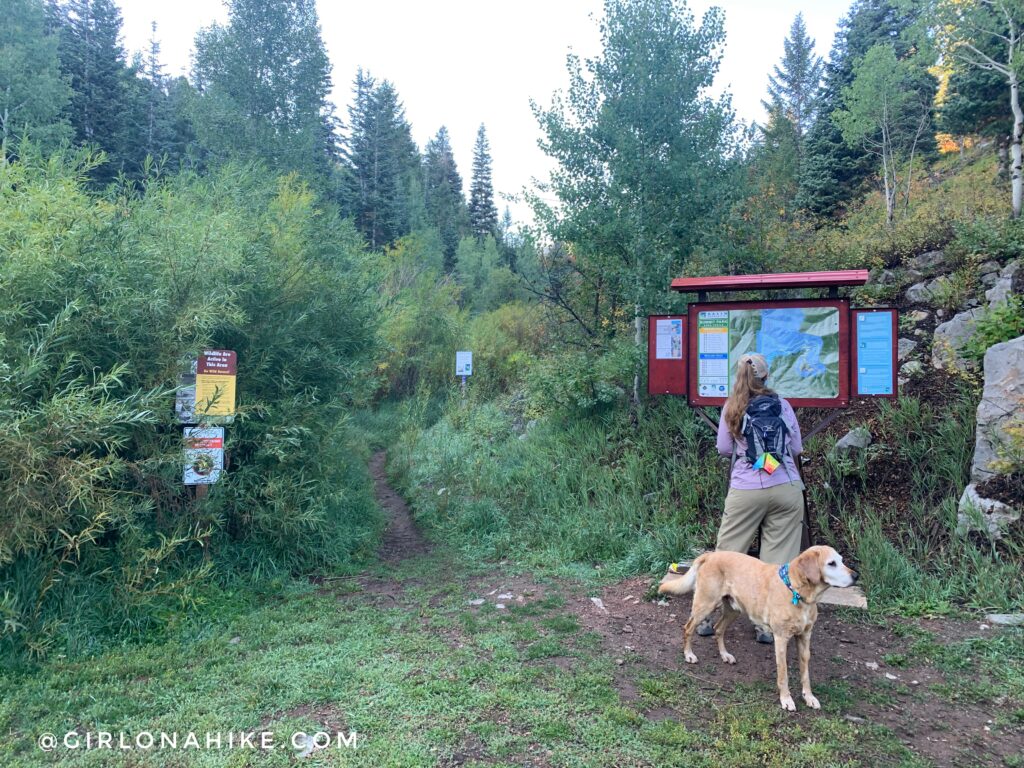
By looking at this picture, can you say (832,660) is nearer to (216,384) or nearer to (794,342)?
(794,342)

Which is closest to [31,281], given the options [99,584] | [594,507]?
[99,584]

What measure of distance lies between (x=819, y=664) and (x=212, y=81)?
17.2 m

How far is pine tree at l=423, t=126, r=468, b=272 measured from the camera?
126 feet

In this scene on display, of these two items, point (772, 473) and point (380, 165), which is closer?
point (772, 473)

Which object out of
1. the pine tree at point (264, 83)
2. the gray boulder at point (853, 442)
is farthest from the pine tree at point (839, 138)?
the gray boulder at point (853, 442)

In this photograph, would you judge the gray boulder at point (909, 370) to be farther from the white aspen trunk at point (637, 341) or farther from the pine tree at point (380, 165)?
the pine tree at point (380, 165)

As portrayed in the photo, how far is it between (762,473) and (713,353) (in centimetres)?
184

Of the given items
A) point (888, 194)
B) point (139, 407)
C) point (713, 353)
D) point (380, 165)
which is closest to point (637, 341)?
point (713, 353)

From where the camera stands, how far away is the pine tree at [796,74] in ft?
119

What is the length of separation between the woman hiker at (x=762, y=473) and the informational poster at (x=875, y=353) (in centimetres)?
146

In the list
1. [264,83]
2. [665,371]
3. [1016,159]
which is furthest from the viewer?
[264,83]

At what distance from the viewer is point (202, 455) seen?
16.3ft

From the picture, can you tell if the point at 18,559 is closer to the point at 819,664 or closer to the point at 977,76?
the point at 819,664

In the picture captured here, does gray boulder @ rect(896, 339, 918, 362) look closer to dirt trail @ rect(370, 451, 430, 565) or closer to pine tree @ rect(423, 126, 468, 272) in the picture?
dirt trail @ rect(370, 451, 430, 565)
